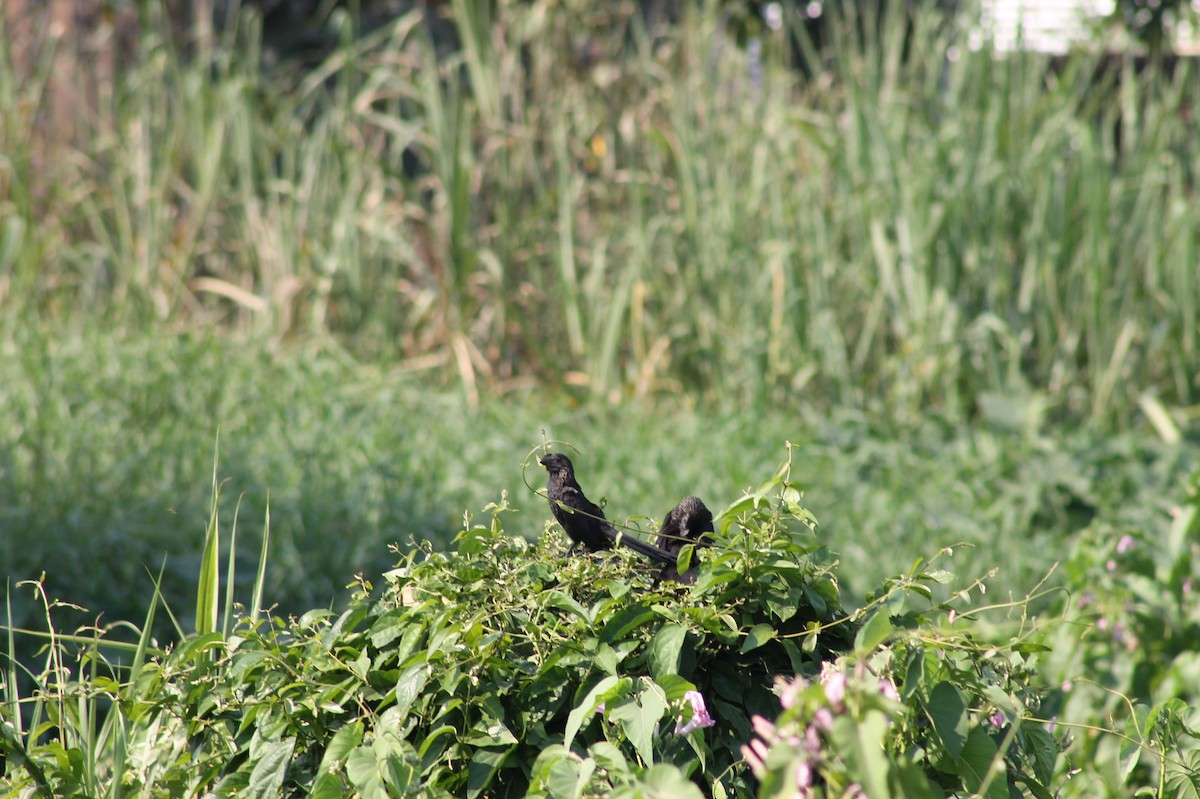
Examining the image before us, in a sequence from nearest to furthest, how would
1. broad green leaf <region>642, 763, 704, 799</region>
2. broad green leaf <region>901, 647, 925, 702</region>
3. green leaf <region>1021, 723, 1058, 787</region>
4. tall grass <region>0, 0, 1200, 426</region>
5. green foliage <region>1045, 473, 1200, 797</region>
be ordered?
broad green leaf <region>642, 763, 704, 799</region>, broad green leaf <region>901, 647, 925, 702</region>, green leaf <region>1021, 723, 1058, 787</region>, green foliage <region>1045, 473, 1200, 797</region>, tall grass <region>0, 0, 1200, 426</region>

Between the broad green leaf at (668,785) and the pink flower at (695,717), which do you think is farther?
the pink flower at (695,717)

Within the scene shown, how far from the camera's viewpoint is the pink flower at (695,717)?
3.86 feet

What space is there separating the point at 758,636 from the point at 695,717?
11cm

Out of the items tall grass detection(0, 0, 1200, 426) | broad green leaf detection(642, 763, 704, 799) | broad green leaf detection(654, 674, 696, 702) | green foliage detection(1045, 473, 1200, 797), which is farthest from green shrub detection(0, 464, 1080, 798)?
tall grass detection(0, 0, 1200, 426)

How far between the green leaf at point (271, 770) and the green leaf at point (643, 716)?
375 mm

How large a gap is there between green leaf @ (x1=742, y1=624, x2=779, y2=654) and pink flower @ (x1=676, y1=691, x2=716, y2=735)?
84mm

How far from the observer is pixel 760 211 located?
489 cm

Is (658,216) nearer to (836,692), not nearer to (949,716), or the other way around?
(949,716)

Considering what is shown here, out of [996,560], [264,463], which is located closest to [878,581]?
[996,560]

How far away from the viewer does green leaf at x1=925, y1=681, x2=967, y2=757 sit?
3.70 ft

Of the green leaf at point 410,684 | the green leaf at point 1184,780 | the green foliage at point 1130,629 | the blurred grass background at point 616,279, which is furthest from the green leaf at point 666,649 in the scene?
the blurred grass background at point 616,279

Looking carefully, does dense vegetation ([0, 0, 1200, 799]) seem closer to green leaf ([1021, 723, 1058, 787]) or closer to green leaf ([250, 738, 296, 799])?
green leaf ([1021, 723, 1058, 787])

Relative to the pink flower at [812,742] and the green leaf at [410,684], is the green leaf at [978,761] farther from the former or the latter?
the green leaf at [410,684]

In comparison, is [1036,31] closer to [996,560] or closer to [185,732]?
[996,560]
